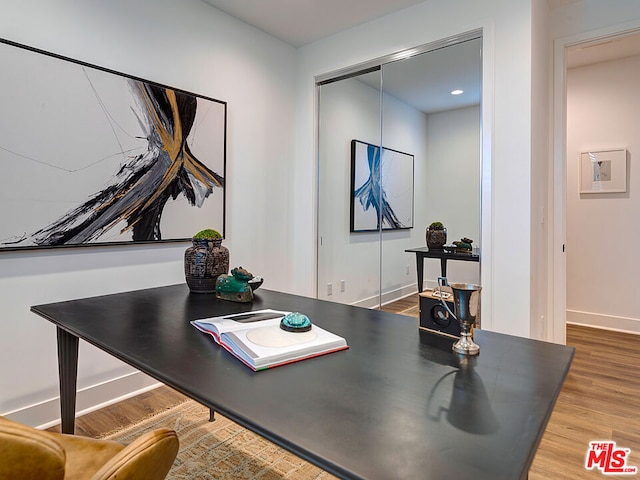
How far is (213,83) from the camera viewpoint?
2.79 m

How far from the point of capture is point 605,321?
3.87 metres

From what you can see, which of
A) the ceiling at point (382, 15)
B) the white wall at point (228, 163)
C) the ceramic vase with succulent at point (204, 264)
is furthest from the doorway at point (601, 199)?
the ceramic vase with succulent at point (204, 264)

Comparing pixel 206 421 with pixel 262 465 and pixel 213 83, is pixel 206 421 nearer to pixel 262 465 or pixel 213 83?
pixel 262 465

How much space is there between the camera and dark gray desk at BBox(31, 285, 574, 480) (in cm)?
59

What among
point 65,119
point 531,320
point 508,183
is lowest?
point 531,320

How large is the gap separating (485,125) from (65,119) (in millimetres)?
2456

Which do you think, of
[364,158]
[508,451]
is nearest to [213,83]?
[364,158]

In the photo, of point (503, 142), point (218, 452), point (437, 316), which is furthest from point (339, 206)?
point (437, 316)

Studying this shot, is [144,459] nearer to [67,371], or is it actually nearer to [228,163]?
[67,371]

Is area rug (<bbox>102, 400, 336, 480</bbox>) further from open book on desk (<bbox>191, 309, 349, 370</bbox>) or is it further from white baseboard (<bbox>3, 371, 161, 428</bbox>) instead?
open book on desk (<bbox>191, 309, 349, 370</bbox>)

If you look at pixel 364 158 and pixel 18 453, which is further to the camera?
pixel 364 158

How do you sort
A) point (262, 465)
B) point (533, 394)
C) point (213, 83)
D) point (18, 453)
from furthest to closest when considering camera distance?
point (213, 83), point (262, 465), point (533, 394), point (18, 453)

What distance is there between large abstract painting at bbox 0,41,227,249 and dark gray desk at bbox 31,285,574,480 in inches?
35.2

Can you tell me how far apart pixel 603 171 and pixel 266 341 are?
4.24m
